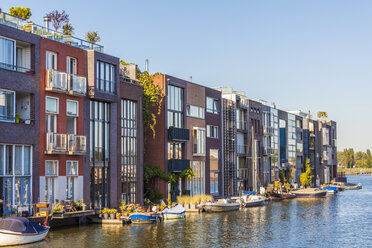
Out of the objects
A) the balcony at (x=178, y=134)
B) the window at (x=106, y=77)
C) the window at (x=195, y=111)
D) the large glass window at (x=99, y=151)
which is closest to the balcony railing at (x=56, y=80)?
the large glass window at (x=99, y=151)

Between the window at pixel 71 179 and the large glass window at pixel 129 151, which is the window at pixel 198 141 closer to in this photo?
the large glass window at pixel 129 151

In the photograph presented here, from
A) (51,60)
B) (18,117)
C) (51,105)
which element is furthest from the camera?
(51,60)

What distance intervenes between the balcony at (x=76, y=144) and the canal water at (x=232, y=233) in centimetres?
623

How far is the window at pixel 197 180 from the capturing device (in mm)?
70812

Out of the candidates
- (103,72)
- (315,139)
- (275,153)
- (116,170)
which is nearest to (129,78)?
(103,72)

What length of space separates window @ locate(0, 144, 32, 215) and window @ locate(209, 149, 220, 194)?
36.7m

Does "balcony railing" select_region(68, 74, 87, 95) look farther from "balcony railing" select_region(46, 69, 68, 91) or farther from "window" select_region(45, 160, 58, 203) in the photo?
"window" select_region(45, 160, 58, 203)

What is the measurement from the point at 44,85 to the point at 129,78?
13717 millimetres

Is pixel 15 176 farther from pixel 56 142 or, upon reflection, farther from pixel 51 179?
pixel 56 142

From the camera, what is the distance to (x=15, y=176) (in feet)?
140

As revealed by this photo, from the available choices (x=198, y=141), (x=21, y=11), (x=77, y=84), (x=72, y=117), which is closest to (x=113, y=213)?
(x=72, y=117)

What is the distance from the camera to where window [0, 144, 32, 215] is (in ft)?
137

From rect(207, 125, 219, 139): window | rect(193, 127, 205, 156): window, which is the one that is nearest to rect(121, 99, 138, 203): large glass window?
rect(193, 127, 205, 156): window

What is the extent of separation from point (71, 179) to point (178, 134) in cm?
2058
